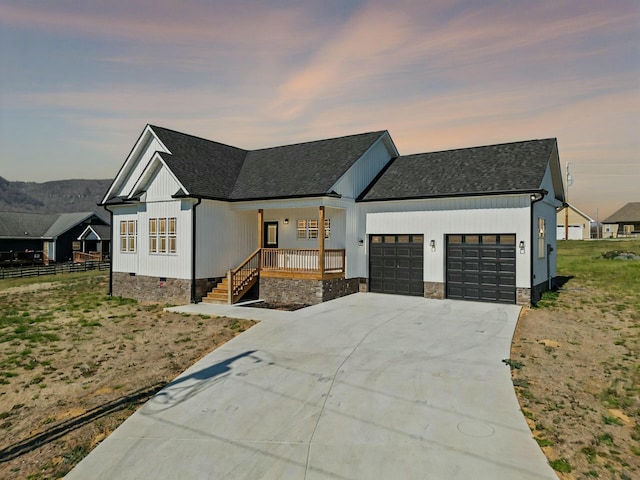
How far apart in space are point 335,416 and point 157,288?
1480 centimetres

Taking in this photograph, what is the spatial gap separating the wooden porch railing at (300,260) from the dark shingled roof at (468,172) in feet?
10.8

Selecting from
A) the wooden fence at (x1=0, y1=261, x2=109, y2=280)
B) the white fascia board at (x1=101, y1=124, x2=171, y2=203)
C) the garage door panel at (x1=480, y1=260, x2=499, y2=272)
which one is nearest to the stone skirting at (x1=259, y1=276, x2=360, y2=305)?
the garage door panel at (x1=480, y1=260, x2=499, y2=272)

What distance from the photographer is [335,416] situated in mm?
6305

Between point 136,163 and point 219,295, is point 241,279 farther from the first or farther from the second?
point 136,163

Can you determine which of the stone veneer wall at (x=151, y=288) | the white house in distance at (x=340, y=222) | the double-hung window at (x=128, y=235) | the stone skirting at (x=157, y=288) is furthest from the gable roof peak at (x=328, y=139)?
the stone veneer wall at (x=151, y=288)

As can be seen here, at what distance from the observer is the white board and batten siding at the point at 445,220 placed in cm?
1514

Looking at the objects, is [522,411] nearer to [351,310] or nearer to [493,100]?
[351,310]

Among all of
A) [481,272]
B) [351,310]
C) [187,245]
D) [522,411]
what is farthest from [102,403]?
[481,272]

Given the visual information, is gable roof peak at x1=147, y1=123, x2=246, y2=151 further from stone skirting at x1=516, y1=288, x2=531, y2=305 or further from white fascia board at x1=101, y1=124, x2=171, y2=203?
stone skirting at x1=516, y1=288, x2=531, y2=305

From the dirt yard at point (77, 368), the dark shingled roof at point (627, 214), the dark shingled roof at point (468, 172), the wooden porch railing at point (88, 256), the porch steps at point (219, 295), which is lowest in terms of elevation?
the dirt yard at point (77, 368)

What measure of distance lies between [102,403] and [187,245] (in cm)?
1068

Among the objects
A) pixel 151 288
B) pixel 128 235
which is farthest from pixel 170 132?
pixel 151 288

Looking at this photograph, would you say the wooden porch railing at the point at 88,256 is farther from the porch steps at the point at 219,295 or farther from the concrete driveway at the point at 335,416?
the concrete driveway at the point at 335,416

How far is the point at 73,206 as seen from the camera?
18200 cm
